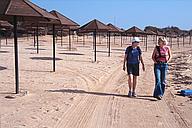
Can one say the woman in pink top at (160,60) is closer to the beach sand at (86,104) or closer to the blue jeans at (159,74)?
the blue jeans at (159,74)

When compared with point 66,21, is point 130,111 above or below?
below

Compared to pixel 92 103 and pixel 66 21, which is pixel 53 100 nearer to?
pixel 92 103

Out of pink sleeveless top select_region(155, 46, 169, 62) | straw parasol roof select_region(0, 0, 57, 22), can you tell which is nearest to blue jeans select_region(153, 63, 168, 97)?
pink sleeveless top select_region(155, 46, 169, 62)

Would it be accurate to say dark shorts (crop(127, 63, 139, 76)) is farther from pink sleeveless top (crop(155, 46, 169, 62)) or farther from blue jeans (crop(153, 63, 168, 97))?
pink sleeveless top (crop(155, 46, 169, 62))

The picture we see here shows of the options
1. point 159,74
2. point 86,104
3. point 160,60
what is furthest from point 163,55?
point 86,104

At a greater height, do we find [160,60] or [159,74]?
[160,60]

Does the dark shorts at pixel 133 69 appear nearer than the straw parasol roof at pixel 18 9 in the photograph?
No

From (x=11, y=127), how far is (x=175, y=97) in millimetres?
5117

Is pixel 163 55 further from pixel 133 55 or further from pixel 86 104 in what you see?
pixel 86 104

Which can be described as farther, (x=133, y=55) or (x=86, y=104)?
(x=133, y=55)

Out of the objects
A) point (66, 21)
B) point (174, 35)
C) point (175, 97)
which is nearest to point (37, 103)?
point (175, 97)

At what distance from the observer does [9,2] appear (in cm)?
959

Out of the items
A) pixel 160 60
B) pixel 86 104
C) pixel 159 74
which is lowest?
pixel 86 104

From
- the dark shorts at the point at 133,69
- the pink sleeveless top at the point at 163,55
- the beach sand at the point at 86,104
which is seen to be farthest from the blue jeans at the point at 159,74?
the dark shorts at the point at 133,69
